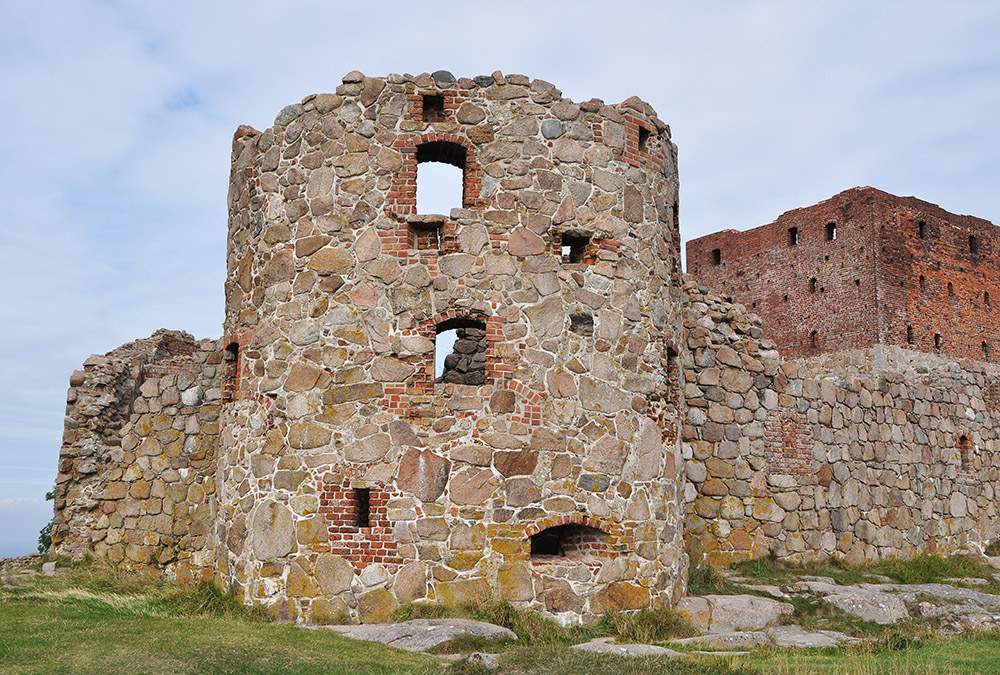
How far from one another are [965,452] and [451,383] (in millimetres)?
12097

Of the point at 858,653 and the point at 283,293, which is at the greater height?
the point at 283,293

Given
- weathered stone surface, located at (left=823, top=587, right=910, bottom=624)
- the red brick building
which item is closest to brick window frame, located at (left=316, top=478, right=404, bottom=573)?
weathered stone surface, located at (left=823, top=587, right=910, bottom=624)

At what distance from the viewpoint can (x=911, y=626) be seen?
10961 millimetres

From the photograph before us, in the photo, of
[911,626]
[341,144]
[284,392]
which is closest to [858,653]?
[911,626]

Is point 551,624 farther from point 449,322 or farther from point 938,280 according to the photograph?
point 938,280

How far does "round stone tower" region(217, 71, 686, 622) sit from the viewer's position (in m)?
10.8

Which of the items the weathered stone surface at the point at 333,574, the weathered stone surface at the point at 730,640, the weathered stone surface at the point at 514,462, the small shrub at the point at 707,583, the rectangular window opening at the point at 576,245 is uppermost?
the rectangular window opening at the point at 576,245

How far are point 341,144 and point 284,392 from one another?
127 inches

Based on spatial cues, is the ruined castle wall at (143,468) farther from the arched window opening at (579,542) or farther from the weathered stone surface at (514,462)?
the arched window opening at (579,542)

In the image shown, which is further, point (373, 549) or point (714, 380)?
point (714, 380)

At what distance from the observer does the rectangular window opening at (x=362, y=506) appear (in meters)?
10.9

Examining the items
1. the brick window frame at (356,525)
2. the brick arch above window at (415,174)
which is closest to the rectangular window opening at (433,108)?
the brick arch above window at (415,174)

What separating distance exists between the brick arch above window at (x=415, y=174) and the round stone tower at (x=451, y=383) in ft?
0.07

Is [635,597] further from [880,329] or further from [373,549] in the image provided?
[880,329]
